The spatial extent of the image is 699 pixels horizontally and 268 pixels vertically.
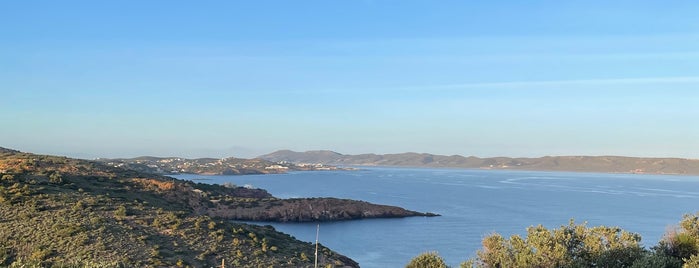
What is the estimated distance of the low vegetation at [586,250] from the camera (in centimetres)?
2102

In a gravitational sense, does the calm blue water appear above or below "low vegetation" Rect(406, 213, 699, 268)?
below

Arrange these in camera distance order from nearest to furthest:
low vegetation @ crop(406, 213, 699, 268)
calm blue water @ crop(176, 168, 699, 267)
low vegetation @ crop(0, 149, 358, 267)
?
low vegetation @ crop(406, 213, 699, 268), low vegetation @ crop(0, 149, 358, 267), calm blue water @ crop(176, 168, 699, 267)

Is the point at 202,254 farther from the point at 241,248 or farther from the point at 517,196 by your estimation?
the point at 517,196

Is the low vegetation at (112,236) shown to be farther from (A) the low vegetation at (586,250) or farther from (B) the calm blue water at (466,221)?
(B) the calm blue water at (466,221)

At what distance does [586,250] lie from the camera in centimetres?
2222

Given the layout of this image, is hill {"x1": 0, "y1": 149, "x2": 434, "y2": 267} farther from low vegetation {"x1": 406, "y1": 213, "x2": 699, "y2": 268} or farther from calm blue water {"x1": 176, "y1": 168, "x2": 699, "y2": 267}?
calm blue water {"x1": 176, "y1": 168, "x2": 699, "y2": 267}

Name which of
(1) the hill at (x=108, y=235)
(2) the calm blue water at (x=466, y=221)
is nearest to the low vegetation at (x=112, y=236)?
(1) the hill at (x=108, y=235)

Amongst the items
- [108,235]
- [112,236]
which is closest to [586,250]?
[112,236]

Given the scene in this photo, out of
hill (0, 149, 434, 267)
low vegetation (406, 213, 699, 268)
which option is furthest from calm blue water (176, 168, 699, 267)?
low vegetation (406, 213, 699, 268)

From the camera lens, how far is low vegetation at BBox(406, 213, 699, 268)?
21.0 meters

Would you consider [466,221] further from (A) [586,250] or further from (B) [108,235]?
(B) [108,235]

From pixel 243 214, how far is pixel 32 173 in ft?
84.9

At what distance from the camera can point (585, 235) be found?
22.7 m

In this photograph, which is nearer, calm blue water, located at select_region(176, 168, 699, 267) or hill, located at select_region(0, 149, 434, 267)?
hill, located at select_region(0, 149, 434, 267)
